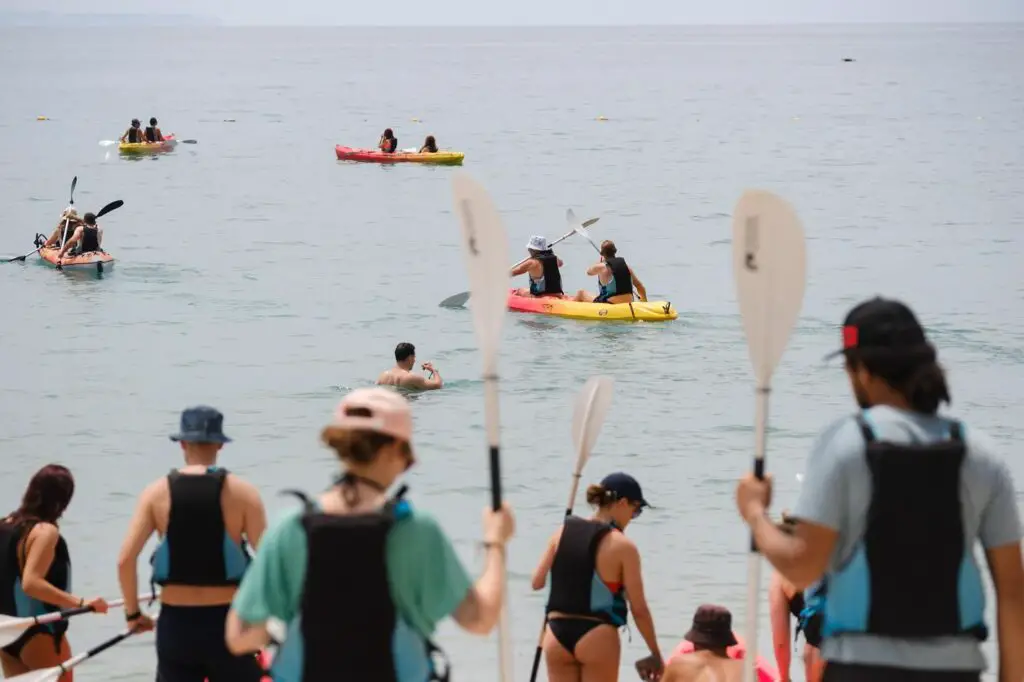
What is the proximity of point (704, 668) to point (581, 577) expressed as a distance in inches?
23.5

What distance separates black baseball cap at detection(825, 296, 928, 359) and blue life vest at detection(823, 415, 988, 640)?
0.65 ft

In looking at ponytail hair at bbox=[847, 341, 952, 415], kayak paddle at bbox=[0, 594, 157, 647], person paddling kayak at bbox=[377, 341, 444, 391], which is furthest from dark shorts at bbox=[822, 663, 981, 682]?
person paddling kayak at bbox=[377, 341, 444, 391]

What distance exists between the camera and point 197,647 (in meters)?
5.52

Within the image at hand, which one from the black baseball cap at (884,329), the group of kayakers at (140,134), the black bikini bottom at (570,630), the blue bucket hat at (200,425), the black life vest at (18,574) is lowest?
the black bikini bottom at (570,630)

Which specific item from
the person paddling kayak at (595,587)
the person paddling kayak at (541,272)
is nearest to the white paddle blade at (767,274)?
the person paddling kayak at (595,587)

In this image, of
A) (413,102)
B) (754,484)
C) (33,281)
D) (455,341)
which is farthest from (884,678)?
(413,102)

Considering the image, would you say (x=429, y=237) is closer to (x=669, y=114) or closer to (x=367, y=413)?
(x=367, y=413)

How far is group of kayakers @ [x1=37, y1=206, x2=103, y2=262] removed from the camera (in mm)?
26719

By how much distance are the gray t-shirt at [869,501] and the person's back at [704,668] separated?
274 cm

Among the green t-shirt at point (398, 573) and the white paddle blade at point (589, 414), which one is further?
the white paddle blade at point (589, 414)

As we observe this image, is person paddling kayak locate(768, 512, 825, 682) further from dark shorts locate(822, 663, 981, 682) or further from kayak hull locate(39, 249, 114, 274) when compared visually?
kayak hull locate(39, 249, 114, 274)

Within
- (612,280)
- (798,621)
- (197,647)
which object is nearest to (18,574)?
(197,647)

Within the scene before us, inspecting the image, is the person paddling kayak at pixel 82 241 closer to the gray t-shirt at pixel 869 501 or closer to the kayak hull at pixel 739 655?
the kayak hull at pixel 739 655

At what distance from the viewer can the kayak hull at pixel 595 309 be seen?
838 inches
